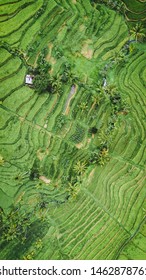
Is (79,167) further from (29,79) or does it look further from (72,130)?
(29,79)

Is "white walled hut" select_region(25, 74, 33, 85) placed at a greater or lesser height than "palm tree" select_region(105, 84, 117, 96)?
lesser

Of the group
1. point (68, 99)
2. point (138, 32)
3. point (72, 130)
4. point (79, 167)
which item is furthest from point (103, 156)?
point (138, 32)

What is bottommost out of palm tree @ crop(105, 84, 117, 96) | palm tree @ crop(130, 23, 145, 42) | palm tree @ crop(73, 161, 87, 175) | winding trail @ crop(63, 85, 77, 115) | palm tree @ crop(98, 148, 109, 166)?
palm tree @ crop(73, 161, 87, 175)

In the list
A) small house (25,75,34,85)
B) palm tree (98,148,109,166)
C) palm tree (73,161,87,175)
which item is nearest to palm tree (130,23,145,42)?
small house (25,75,34,85)

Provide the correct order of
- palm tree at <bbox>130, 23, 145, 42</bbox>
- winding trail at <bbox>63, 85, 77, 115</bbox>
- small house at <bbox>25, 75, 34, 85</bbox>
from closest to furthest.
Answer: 1. small house at <bbox>25, 75, 34, 85</bbox>
2. palm tree at <bbox>130, 23, 145, 42</bbox>
3. winding trail at <bbox>63, 85, 77, 115</bbox>

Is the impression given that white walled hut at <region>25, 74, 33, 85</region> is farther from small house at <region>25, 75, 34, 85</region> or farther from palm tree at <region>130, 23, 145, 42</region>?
palm tree at <region>130, 23, 145, 42</region>

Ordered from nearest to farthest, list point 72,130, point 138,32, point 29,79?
point 29,79 < point 138,32 < point 72,130

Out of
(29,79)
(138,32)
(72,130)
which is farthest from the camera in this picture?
(72,130)
